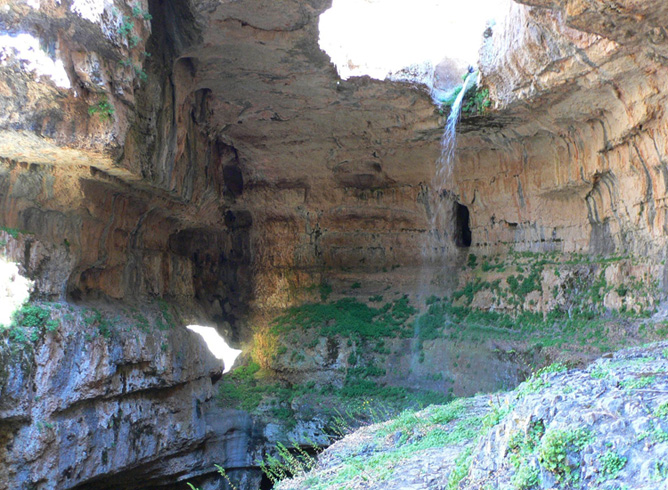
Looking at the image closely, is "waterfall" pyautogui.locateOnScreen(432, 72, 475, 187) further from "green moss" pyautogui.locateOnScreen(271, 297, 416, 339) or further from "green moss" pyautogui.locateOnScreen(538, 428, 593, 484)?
"green moss" pyautogui.locateOnScreen(538, 428, 593, 484)

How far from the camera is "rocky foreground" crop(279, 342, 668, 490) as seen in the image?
3.48 metres

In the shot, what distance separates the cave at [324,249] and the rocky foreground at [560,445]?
0.09 ft

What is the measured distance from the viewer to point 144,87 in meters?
12.0

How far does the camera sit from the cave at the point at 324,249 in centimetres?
822

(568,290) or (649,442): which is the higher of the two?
(568,290)

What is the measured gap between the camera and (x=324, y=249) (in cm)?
2145

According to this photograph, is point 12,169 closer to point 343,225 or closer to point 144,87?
point 144,87

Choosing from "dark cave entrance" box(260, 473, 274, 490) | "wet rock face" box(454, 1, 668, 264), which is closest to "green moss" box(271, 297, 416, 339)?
"wet rock face" box(454, 1, 668, 264)

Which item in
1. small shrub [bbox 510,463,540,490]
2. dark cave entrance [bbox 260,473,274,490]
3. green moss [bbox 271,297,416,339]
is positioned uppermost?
green moss [bbox 271,297,416,339]

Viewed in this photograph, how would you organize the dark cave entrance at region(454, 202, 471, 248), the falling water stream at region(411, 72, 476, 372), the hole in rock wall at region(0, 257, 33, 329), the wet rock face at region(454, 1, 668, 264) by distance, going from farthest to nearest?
the dark cave entrance at region(454, 202, 471, 248) → the falling water stream at region(411, 72, 476, 372) → the hole in rock wall at region(0, 257, 33, 329) → the wet rock face at region(454, 1, 668, 264)

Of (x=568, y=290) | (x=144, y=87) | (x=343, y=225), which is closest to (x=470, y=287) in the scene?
(x=568, y=290)

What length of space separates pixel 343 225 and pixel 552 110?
390 inches

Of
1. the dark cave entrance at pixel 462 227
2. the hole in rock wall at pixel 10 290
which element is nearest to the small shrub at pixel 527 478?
the hole in rock wall at pixel 10 290

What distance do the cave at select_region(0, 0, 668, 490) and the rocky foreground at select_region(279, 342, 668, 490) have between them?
3cm
